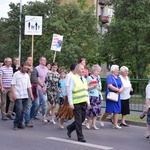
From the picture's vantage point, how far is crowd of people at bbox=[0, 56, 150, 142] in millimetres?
10352

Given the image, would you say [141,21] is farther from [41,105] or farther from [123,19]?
[41,105]

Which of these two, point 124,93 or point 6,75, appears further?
point 6,75

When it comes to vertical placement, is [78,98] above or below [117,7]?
below

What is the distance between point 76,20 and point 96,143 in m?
29.2

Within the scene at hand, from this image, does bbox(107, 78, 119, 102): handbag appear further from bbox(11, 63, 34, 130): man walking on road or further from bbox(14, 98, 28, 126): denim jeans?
bbox(14, 98, 28, 126): denim jeans

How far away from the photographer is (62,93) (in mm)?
14133

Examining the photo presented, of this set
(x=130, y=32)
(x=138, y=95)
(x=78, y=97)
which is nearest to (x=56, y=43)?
(x=138, y=95)

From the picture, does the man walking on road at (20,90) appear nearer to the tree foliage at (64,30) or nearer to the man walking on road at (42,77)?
the man walking on road at (42,77)

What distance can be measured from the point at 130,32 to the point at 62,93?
48.1 ft

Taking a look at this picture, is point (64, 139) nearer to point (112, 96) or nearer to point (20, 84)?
point (20, 84)

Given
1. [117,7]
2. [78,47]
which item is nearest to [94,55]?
[78,47]

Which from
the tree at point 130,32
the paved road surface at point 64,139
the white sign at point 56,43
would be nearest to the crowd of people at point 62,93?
the paved road surface at point 64,139

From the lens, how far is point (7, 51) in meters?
43.2

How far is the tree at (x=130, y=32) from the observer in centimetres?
2761
